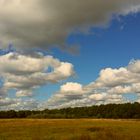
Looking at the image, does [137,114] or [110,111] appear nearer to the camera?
[137,114]

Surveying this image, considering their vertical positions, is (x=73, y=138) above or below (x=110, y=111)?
below

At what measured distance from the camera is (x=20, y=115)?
19338 centimetres

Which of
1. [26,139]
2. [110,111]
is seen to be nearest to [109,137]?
[26,139]

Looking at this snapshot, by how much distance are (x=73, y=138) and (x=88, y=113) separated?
160015 mm

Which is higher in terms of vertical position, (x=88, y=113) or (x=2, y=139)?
(x=88, y=113)

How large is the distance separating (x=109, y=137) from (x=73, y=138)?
3.81 metres

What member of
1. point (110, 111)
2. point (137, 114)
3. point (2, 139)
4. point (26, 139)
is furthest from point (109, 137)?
point (110, 111)

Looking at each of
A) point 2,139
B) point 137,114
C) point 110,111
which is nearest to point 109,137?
point 2,139

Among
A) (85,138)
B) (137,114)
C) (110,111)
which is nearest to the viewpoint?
(85,138)

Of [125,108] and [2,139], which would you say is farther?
[125,108]

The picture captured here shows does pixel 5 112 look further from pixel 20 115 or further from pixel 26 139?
pixel 26 139

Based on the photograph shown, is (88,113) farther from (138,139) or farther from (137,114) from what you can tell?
(138,139)

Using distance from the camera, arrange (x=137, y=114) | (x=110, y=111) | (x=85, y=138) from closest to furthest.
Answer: (x=85, y=138) → (x=137, y=114) → (x=110, y=111)

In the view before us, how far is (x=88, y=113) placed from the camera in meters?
197
